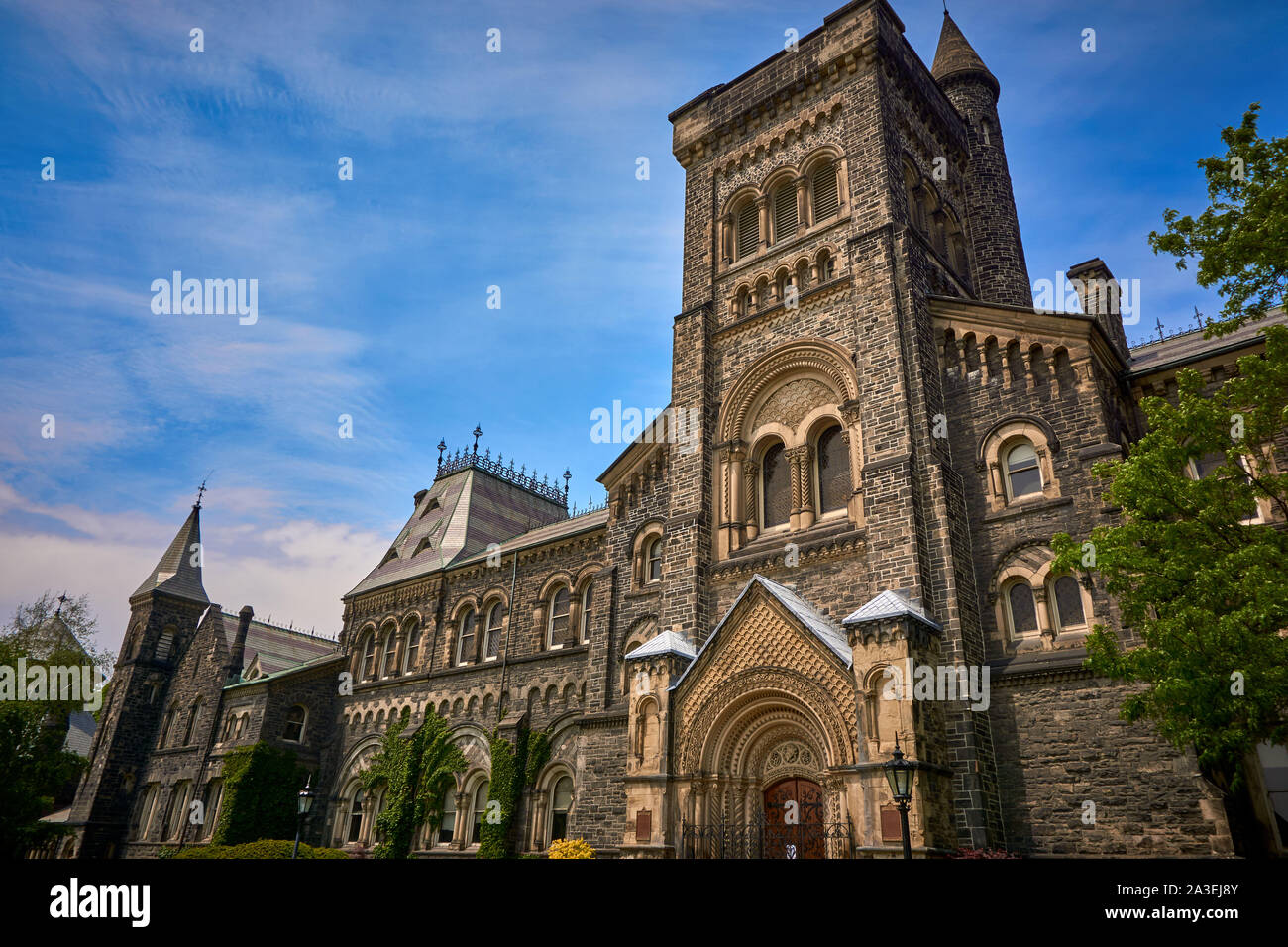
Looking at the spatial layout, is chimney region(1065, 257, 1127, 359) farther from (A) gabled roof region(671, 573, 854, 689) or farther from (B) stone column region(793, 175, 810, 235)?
(A) gabled roof region(671, 573, 854, 689)

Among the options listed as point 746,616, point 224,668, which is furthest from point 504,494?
point 746,616

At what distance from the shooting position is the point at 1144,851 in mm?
13328

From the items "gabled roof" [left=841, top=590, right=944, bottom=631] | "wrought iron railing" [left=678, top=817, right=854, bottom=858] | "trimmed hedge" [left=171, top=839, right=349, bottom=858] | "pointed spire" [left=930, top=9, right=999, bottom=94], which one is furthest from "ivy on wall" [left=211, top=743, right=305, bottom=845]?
"pointed spire" [left=930, top=9, right=999, bottom=94]

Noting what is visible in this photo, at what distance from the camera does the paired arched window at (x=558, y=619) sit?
90.9ft

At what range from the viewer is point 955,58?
30.9m

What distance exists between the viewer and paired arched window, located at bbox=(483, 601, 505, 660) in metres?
29.8

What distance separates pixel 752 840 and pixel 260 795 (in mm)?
24253

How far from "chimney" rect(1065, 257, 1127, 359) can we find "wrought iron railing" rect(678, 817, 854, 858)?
16.9 meters

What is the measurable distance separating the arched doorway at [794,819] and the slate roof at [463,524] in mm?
15503

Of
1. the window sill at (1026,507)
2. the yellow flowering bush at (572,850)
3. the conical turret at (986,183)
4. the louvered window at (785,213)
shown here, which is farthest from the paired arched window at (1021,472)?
the yellow flowering bush at (572,850)
